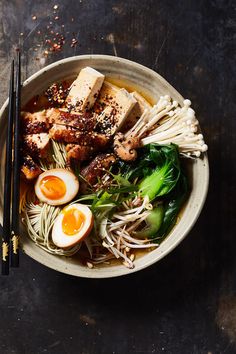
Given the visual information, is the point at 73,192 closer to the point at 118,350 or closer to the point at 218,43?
the point at 118,350

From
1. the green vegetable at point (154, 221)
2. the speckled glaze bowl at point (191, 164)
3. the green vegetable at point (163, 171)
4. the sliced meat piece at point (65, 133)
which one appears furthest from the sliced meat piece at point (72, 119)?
the green vegetable at point (154, 221)

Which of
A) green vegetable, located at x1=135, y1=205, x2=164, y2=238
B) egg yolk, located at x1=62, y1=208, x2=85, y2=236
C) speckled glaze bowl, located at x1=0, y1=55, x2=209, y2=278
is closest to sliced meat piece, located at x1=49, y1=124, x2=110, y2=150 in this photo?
speckled glaze bowl, located at x1=0, y1=55, x2=209, y2=278

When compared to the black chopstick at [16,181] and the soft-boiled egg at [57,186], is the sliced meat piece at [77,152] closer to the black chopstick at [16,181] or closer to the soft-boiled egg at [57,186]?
the soft-boiled egg at [57,186]

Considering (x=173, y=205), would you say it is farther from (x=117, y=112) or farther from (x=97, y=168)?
(x=117, y=112)

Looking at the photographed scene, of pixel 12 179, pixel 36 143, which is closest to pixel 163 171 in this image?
pixel 36 143

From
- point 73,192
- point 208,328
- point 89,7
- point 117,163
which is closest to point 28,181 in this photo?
point 73,192

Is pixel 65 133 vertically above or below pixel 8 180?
above
